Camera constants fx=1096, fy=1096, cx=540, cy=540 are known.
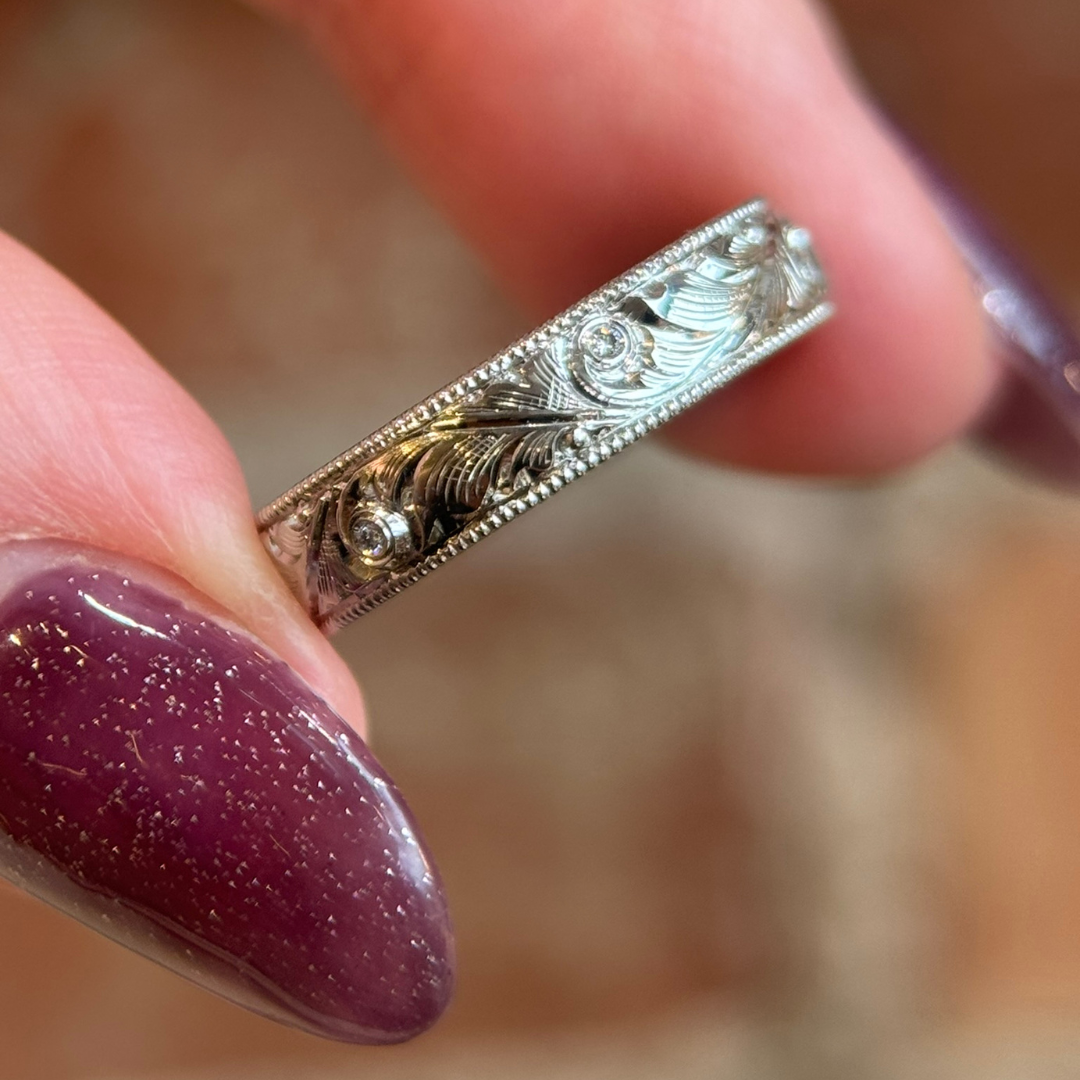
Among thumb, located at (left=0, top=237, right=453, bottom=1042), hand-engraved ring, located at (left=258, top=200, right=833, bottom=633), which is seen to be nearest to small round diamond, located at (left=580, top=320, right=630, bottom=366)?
hand-engraved ring, located at (left=258, top=200, right=833, bottom=633)

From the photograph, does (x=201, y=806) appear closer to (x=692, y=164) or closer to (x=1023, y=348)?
(x=692, y=164)

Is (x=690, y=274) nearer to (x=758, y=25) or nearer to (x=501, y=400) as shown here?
(x=501, y=400)

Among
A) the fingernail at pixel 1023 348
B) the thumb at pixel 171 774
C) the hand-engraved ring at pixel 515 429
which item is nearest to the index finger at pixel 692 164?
the fingernail at pixel 1023 348

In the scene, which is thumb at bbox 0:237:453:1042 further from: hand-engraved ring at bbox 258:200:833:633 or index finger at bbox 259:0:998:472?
index finger at bbox 259:0:998:472

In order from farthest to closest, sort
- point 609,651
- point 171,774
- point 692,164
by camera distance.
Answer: point 609,651 < point 692,164 < point 171,774

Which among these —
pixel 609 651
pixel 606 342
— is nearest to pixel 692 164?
pixel 606 342

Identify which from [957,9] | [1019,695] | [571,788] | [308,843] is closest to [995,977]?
[1019,695]
